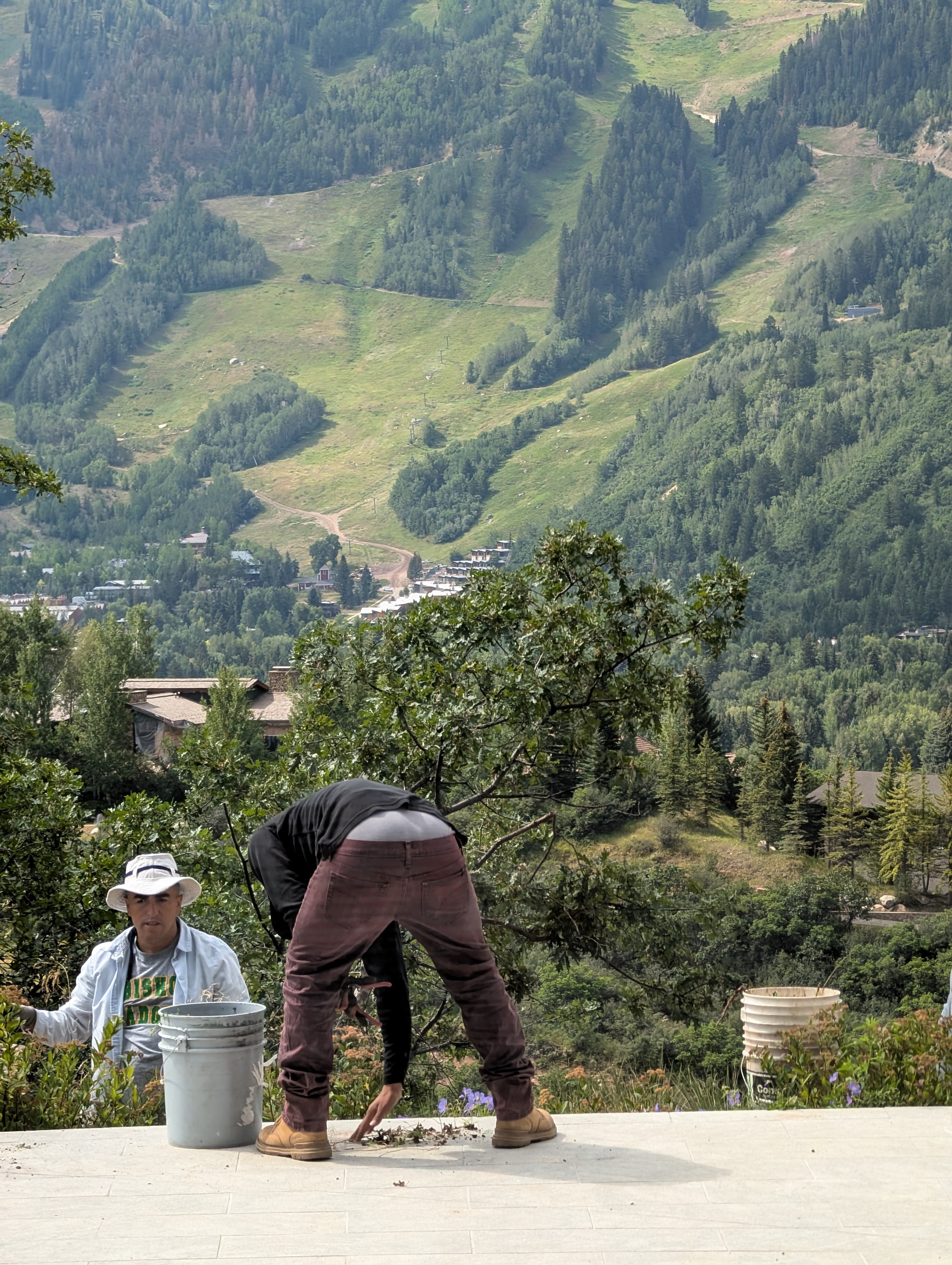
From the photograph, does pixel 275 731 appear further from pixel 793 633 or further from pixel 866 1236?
pixel 793 633

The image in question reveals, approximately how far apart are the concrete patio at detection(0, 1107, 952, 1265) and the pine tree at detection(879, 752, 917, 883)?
5960cm

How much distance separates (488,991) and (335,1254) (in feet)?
3.60

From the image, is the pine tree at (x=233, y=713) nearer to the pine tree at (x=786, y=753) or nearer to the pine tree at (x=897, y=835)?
the pine tree at (x=786, y=753)

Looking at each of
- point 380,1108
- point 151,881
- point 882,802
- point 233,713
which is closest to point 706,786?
point 882,802

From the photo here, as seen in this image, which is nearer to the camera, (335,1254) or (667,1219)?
(335,1254)

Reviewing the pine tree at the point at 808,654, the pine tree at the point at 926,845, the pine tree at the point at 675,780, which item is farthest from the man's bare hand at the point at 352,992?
the pine tree at the point at 808,654

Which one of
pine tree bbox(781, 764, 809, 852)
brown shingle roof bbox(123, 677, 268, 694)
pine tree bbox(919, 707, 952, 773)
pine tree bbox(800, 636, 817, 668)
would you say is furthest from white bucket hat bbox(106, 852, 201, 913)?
pine tree bbox(800, 636, 817, 668)

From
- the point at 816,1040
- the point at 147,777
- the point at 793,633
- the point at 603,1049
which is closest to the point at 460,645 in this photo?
the point at 816,1040

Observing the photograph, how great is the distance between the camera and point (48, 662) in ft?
242

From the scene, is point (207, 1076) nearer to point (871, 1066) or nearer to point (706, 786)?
point (871, 1066)

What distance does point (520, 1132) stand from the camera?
5.26m

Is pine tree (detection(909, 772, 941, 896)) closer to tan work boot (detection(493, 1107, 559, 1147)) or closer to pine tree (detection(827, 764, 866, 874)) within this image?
pine tree (detection(827, 764, 866, 874))

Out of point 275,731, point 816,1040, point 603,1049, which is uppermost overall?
point 816,1040

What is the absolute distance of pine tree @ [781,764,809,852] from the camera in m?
62.9
